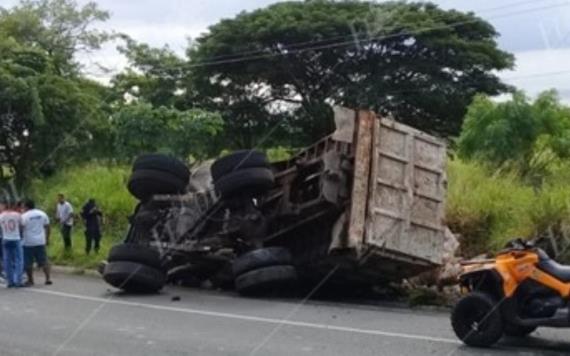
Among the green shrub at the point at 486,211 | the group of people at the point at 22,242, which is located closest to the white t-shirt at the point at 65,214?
the group of people at the point at 22,242

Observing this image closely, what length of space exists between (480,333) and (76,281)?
9.08 m

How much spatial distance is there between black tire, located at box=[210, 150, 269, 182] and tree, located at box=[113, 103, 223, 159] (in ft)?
27.2

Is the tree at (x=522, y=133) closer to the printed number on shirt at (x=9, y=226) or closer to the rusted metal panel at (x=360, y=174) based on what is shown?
the rusted metal panel at (x=360, y=174)

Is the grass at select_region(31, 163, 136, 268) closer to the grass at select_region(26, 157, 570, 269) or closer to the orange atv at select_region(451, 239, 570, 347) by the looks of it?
the grass at select_region(26, 157, 570, 269)

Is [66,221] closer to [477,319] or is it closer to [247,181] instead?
[247,181]

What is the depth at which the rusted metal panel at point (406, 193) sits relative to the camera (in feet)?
42.8

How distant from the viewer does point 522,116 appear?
19.5 meters

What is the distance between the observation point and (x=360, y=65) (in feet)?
106

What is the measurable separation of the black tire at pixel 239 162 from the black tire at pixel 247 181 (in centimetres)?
8

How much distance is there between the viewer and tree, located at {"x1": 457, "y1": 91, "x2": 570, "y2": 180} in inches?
763

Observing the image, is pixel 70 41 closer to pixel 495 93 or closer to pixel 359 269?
pixel 495 93

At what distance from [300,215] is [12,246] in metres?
4.69

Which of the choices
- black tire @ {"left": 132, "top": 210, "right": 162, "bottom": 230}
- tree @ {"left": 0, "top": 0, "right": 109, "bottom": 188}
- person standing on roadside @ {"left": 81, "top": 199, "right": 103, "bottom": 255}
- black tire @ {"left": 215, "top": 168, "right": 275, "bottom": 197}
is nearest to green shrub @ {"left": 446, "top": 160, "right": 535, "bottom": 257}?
black tire @ {"left": 215, "top": 168, "right": 275, "bottom": 197}

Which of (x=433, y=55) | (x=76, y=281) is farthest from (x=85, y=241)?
(x=433, y=55)
